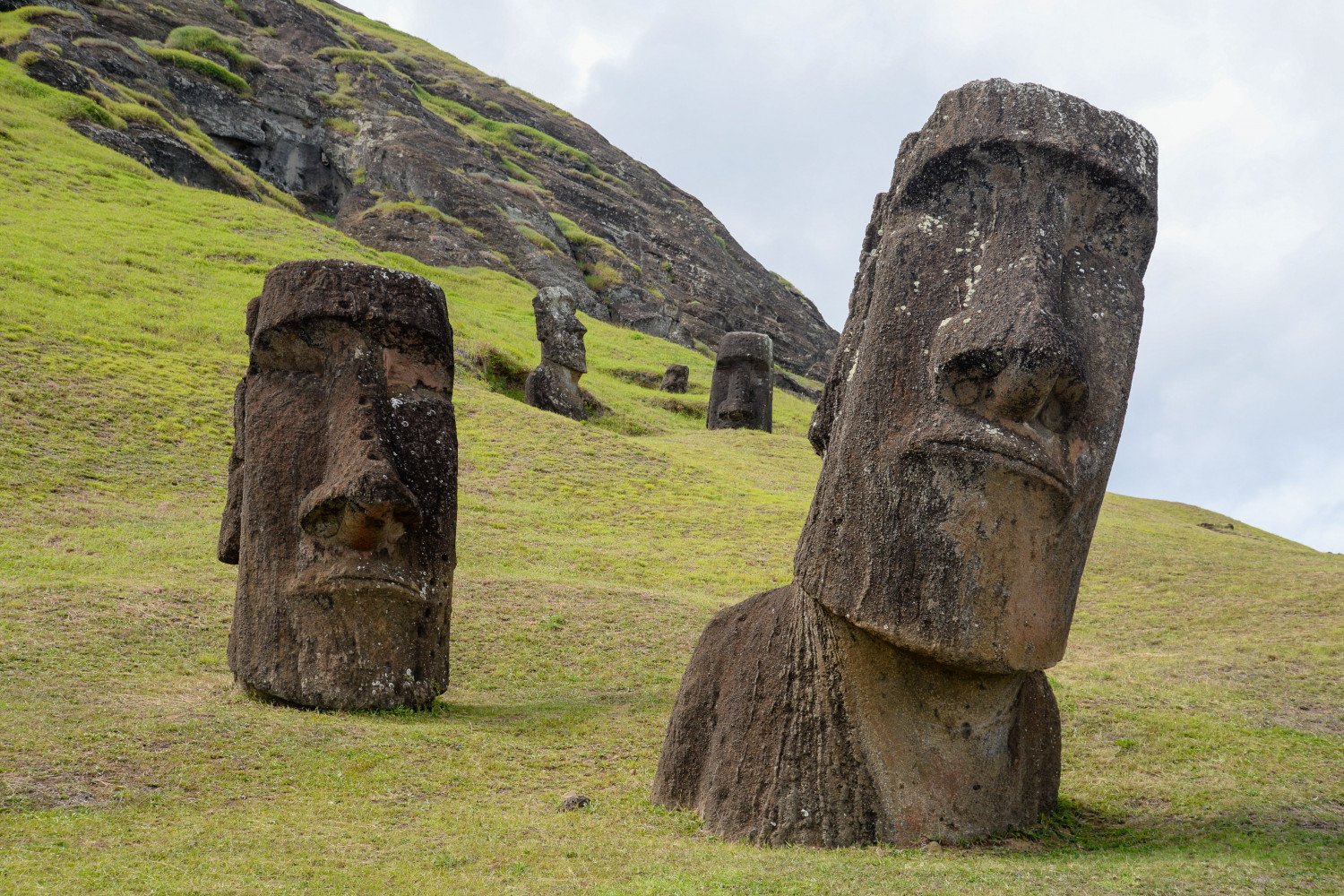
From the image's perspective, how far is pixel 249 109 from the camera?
5441cm

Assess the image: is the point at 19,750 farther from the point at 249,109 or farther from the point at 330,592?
the point at 249,109

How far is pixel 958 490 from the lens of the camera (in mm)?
5738

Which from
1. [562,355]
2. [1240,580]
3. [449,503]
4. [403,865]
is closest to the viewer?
[403,865]

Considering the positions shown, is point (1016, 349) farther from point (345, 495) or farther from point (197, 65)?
point (197, 65)

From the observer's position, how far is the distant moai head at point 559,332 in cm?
2884

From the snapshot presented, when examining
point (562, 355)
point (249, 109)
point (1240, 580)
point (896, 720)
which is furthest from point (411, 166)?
point (896, 720)

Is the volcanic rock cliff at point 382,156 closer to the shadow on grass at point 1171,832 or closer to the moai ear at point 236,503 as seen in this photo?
the moai ear at point 236,503

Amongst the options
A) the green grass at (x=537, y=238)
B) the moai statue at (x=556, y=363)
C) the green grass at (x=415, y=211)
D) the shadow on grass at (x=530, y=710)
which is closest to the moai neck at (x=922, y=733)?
the shadow on grass at (x=530, y=710)

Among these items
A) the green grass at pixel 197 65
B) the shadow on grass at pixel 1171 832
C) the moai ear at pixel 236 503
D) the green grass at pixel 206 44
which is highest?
the green grass at pixel 206 44

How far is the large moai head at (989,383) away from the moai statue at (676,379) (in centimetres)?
3197

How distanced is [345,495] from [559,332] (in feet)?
66.3

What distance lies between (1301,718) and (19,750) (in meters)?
8.51

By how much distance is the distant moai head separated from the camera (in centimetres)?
2884

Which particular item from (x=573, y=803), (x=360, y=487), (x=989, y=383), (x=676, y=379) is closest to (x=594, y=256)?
(x=676, y=379)
